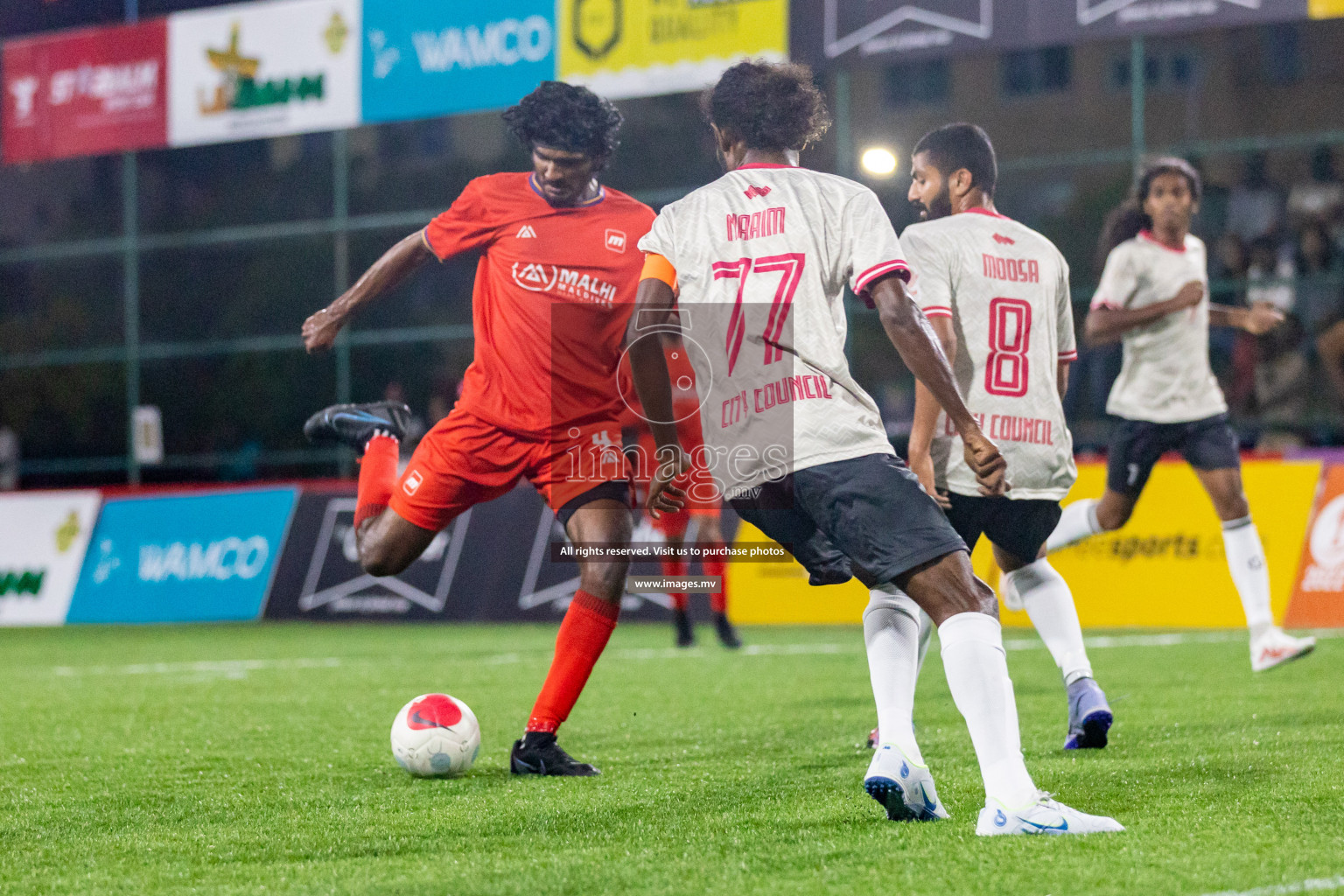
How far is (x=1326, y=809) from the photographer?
419 centimetres

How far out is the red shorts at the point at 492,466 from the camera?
546 cm

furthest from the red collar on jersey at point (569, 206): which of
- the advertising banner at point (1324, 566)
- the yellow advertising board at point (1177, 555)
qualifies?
the advertising banner at point (1324, 566)

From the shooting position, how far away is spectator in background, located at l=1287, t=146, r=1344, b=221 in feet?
63.2

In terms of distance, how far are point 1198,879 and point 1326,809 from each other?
1008 mm

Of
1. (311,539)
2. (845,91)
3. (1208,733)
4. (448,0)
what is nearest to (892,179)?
(845,91)

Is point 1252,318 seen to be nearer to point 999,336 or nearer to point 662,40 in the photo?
point 999,336

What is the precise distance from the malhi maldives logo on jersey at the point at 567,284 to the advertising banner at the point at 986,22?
913 cm

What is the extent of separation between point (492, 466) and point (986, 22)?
32.0ft

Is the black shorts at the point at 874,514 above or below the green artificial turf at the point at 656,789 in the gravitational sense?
above

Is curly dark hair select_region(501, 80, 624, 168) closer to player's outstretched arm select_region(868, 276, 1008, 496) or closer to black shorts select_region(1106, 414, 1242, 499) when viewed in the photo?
player's outstretched arm select_region(868, 276, 1008, 496)

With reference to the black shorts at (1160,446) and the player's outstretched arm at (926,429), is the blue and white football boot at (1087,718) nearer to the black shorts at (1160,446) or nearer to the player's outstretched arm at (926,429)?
the player's outstretched arm at (926,429)

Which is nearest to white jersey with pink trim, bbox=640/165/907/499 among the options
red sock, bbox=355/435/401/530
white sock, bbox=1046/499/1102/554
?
red sock, bbox=355/435/401/530

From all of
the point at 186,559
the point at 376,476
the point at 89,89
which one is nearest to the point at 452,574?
the point at 186,559

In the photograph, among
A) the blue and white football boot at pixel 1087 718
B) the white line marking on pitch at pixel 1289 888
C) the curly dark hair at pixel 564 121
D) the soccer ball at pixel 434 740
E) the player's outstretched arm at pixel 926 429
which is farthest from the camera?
the blue and white football boot at pixel 1087 718
